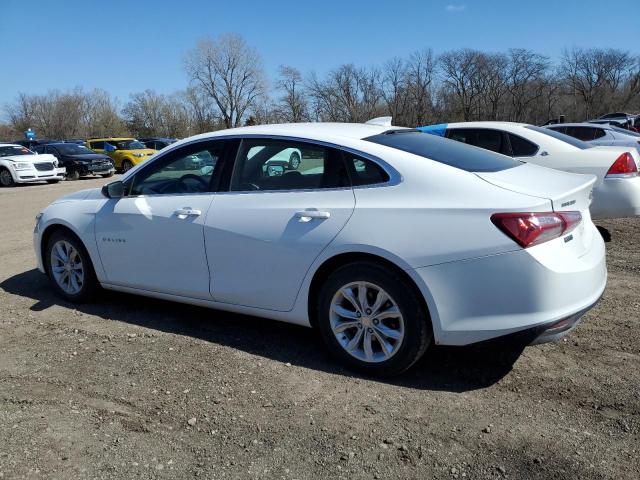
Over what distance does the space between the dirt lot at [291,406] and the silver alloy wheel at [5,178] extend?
60.5 feet

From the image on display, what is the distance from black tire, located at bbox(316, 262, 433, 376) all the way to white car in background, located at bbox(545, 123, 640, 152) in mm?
11192

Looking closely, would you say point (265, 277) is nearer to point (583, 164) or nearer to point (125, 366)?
point (125, 366)

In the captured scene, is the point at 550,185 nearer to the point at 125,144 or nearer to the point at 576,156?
the point at 576,156

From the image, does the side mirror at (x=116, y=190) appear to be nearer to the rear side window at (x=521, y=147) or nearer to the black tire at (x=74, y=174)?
the rear side window at (x=521, y=147)

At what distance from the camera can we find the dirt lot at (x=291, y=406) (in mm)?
2598

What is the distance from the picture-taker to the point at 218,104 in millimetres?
80375

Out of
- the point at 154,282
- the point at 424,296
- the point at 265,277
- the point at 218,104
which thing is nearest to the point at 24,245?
the point at 154,282

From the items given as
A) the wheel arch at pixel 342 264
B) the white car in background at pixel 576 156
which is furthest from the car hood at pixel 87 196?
the white car in background at pixel 576 156

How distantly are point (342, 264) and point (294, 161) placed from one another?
2.87ft

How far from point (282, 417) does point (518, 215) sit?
67.5 inches

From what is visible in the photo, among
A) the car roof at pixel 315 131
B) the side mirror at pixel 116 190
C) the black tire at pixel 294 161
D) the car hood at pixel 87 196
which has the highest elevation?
the car roof at pixel 315 131

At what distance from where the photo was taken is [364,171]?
11.3 ft

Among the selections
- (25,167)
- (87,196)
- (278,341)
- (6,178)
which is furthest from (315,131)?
(6,178)

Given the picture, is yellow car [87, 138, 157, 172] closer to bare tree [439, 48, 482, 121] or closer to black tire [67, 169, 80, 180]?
black tire [67, 169, 80, 180]
